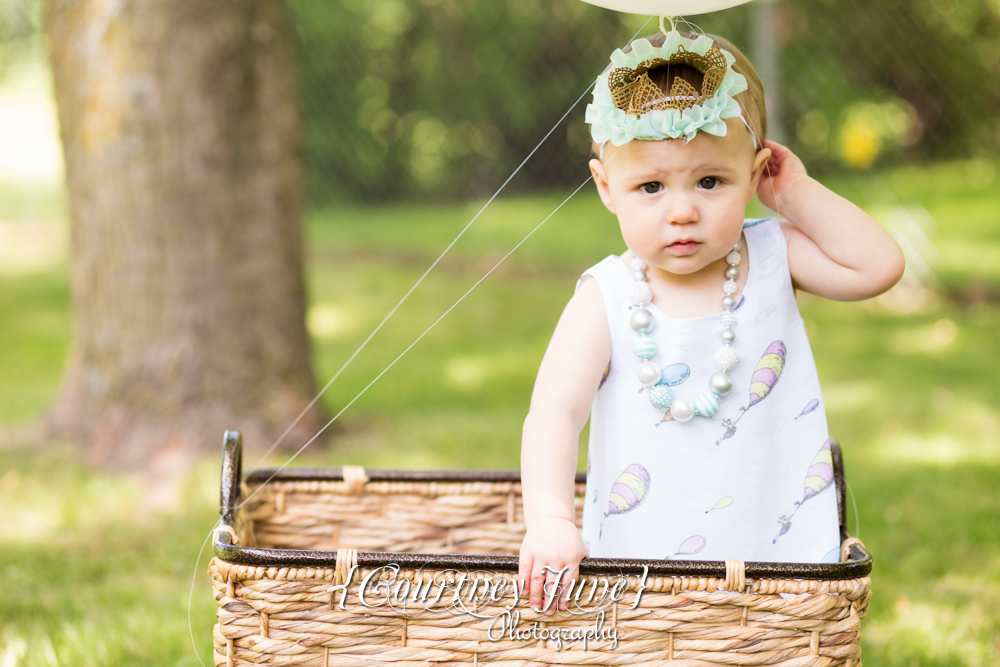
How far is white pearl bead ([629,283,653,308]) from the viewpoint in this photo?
1310 mm

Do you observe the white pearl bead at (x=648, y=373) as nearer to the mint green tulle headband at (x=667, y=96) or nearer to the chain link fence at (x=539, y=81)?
the mint green tulle headband at (x=667, y=96)

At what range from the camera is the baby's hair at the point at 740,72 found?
1218 millimetres

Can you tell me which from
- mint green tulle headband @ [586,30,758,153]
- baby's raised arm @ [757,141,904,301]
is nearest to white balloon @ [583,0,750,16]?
mint green tulle headband @ [586,30,758,153]

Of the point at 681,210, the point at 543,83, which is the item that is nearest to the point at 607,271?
the point at 681,210

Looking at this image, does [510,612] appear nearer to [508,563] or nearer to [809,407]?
[508,563]

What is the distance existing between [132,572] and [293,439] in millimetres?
760

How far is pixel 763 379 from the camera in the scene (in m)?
1.33

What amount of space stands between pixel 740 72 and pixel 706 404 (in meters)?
0.46

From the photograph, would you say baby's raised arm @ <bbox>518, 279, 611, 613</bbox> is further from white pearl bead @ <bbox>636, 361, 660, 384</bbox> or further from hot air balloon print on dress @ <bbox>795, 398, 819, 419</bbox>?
hot air balloon print on dress @ <bbox>795, 398, 819, 419</bbox>

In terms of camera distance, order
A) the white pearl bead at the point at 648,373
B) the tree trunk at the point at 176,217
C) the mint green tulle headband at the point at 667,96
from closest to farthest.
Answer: the mint green tulle headband at the point at 667,96 < the white pearl bead at the point at 648,373 < the tree trunk at the point at 176,217

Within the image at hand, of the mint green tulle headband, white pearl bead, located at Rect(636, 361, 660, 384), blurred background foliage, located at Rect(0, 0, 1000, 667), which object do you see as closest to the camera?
the mint green tulle headband

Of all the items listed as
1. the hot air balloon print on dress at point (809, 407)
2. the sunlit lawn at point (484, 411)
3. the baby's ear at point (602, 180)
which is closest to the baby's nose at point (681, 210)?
the baby's ear at point (602, 180)

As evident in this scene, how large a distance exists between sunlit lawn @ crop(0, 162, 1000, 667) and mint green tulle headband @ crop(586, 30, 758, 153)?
44.7 inches

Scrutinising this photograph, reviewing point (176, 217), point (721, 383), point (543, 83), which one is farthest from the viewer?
point (543, 83)
